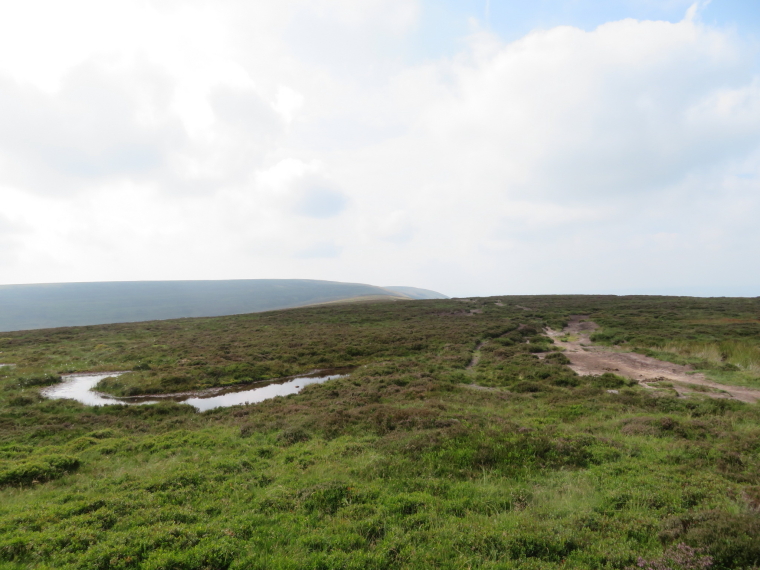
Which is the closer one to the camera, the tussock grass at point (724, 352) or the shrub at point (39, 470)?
the shrub at point (39, 470)

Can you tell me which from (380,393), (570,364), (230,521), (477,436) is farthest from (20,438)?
(570,364)

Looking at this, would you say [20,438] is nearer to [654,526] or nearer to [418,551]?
[418,551]

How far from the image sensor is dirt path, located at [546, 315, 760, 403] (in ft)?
60.8

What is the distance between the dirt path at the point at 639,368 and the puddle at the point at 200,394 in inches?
886

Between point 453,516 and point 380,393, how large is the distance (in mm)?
13185

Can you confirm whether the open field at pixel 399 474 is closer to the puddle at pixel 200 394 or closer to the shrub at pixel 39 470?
the shrub at pixel 39 470

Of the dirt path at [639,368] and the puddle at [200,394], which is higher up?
the dirt path at [639,368]

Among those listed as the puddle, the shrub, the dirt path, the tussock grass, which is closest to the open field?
the shrub

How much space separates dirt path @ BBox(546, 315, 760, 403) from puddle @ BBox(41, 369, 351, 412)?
2251 cm

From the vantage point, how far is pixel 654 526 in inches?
286

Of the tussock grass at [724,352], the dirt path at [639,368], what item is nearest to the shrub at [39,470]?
the dirt path at [639,368]

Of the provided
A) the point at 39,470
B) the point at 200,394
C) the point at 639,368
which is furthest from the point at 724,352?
the point at 39,470

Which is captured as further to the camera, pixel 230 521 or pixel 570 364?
pixel 570 364

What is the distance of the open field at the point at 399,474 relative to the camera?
697 cm
